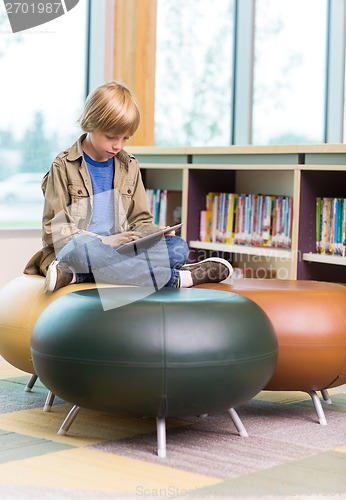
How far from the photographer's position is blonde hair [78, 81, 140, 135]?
272 cm

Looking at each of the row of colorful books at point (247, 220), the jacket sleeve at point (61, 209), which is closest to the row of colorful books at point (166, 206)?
the row of colorful books at point (247, 220)

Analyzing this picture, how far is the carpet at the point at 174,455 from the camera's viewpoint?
1851 millimetres

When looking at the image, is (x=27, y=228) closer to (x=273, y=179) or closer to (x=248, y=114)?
(x=273, y=179)

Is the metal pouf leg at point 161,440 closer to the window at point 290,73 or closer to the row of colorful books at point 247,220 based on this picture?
the row of colorful books at point 247,220

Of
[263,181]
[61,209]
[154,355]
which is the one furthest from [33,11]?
[154,355]

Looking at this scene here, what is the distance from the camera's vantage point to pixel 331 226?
12.7 feet

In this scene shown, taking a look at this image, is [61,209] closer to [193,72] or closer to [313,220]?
[313,220]

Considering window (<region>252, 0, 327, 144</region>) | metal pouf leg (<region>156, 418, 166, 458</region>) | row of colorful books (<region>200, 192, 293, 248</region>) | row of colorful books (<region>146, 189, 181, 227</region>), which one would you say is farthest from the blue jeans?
window (<region>252, 0, 327, 144</region>)

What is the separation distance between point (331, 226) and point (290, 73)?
2.24m

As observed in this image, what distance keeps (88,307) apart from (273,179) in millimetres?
2477

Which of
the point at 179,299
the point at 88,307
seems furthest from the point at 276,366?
the point at 88,307

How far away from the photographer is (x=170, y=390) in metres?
2.03

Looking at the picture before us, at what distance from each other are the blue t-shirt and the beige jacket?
2 centimetres

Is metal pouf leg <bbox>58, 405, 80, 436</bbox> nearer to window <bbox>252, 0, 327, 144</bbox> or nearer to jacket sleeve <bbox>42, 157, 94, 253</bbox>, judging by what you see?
jacket sleeve <bbox>42, 157, 94, 253</bbox>
